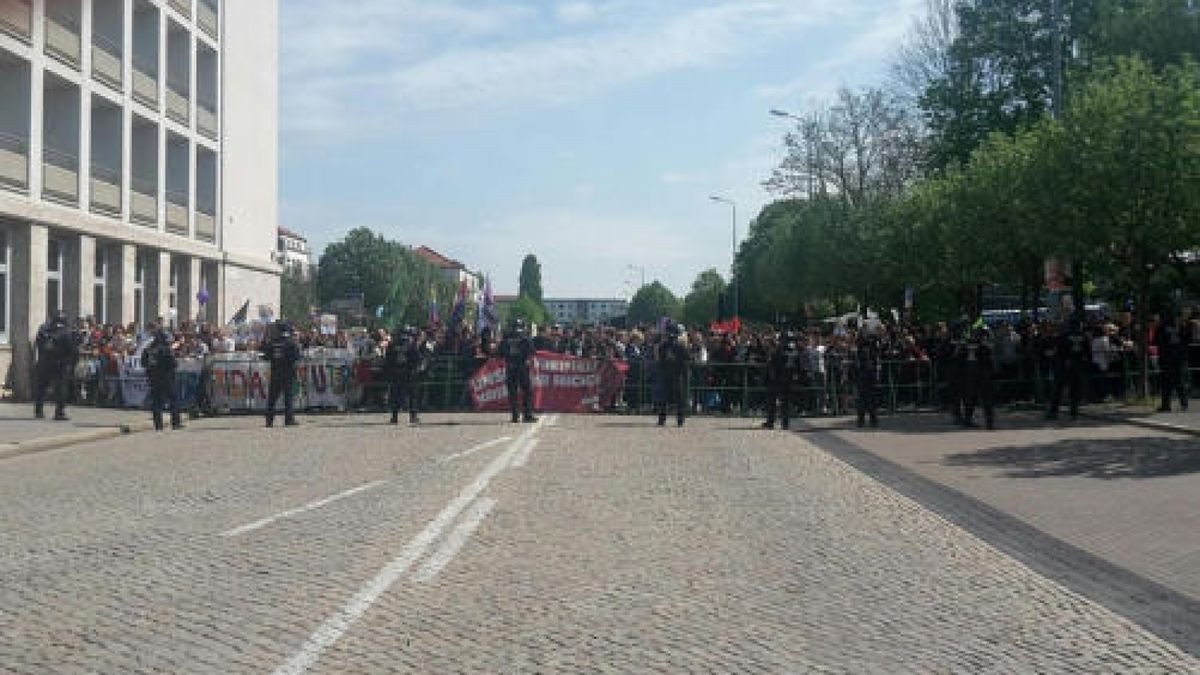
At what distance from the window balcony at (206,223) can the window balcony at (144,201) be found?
3.71m

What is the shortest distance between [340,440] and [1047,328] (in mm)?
14291

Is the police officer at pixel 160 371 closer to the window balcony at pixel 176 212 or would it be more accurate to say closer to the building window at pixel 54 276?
the building window at pixel 54 276

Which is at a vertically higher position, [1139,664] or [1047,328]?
[1047,328]

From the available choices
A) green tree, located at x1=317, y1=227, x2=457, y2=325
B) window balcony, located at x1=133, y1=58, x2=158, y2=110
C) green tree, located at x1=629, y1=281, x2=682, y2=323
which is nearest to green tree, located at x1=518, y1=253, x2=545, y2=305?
green tree, located at x1=629, y1=281, x2=682, y2=323

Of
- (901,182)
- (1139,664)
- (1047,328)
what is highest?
(901,182)

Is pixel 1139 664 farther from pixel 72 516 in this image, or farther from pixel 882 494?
pixel 72 516

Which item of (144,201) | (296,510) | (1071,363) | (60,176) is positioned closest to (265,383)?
(60,176)

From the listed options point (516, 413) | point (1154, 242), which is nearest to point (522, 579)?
point (516, 413)

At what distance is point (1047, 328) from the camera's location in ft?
82.7

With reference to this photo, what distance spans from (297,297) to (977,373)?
7598cm

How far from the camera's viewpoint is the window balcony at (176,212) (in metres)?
40.7

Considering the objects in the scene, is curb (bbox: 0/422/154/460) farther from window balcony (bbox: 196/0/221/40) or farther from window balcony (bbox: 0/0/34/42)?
window balcony (bbox: 196/0/221/40)

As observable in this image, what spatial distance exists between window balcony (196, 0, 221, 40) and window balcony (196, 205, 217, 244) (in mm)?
6155

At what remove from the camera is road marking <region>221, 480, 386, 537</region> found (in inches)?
399
